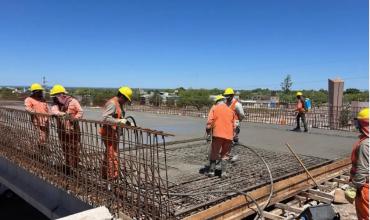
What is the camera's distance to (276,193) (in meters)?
6.45

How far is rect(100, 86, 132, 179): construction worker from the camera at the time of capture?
5.42 meters

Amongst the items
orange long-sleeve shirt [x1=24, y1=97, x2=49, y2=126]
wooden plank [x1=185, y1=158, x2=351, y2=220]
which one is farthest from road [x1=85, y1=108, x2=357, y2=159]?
orange long-sleeve shirt [x1=24, y1=97, x2=49, y2=126]

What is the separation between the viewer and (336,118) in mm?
17406

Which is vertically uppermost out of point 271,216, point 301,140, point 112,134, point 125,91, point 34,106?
point 125,91

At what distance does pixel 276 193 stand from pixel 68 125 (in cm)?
379

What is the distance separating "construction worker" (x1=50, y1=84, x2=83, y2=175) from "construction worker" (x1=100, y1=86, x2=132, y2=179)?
0.65m

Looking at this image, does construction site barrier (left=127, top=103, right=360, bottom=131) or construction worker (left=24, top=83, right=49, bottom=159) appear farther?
construction site barrier (left=127, top=103, right=360, bottom=131)

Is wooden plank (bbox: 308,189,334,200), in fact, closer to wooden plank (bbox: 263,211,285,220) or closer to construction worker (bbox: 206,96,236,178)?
wooden plank (bbox: 263,211,285,220)

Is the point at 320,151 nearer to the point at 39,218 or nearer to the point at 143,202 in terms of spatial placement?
the point at 143,202

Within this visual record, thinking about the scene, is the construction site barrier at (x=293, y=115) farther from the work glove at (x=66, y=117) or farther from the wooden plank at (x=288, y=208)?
the work glove at (x=66, y=117)

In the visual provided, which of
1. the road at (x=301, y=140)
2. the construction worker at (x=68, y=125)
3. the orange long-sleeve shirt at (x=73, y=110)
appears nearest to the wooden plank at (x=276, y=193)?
the road at (x=301, y=140)

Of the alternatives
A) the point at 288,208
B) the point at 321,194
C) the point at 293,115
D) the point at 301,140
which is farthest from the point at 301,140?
the point at 288,208

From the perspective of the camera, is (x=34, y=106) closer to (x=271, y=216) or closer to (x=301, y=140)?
(x=271, y=216)

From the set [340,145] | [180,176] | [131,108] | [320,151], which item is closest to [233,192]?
[180,176]
